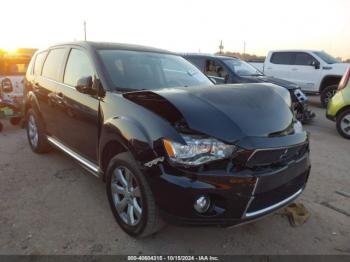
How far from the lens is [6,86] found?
709cm

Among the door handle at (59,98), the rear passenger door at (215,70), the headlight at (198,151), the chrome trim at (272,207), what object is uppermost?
the rear passenger door at (215,70)

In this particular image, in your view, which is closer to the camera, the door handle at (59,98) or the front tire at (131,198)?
the front tire at (131,198)

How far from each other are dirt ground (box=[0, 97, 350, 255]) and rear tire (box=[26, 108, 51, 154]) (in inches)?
22.5

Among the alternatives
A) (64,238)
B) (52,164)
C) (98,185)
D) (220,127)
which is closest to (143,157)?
(220,127)

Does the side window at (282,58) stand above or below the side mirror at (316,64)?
above

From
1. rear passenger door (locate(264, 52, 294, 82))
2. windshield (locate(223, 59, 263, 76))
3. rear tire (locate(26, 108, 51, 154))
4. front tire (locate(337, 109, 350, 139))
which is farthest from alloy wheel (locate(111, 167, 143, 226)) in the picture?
rear passenger door (locate(264, 52, 294, 82))

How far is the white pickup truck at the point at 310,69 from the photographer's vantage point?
1074 centimetres

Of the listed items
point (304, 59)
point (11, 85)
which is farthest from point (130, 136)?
point (304, 59)

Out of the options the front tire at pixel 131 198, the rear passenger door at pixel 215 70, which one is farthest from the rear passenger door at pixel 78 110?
the rear passenger door at pixel 215 70

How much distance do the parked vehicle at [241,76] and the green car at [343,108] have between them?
2.67 ft

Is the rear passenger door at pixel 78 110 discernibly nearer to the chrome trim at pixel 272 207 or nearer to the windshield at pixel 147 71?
the windshield at pixel 147 71

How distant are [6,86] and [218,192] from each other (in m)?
6.47

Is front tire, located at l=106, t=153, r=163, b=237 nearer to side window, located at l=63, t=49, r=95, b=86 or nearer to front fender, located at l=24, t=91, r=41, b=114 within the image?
side window, located at l=63, t=49, r=95, b=86

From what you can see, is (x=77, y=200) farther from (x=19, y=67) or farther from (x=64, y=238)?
(x=19, y=67)
